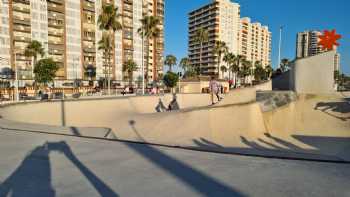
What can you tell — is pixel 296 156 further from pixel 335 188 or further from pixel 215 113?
pixel 215 113

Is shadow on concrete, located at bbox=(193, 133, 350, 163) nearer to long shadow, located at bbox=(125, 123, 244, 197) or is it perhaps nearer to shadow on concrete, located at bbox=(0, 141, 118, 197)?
long shadow, located at bbox=(125, 123, 244, 197)

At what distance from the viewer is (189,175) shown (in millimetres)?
3820

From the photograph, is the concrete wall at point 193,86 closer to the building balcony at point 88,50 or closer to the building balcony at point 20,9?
the building balcony at point 88,50

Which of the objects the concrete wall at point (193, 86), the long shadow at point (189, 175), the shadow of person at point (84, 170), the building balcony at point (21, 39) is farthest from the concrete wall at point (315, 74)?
the building balcony at point (21, 39)

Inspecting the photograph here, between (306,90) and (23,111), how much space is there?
18927mm

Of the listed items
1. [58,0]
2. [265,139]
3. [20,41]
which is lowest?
[265,139]

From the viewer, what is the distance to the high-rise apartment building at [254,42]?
137 meters

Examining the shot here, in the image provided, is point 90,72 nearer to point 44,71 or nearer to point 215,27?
point 44,71

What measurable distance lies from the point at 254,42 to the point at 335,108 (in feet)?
473

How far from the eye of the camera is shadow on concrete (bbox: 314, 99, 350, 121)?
1341cm

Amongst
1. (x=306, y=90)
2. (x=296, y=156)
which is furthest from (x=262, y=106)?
(x=296, y=156)

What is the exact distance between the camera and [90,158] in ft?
15.4

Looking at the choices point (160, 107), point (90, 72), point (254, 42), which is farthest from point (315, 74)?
point (254, 42)

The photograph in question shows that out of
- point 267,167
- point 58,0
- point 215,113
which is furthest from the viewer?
point 58,0
